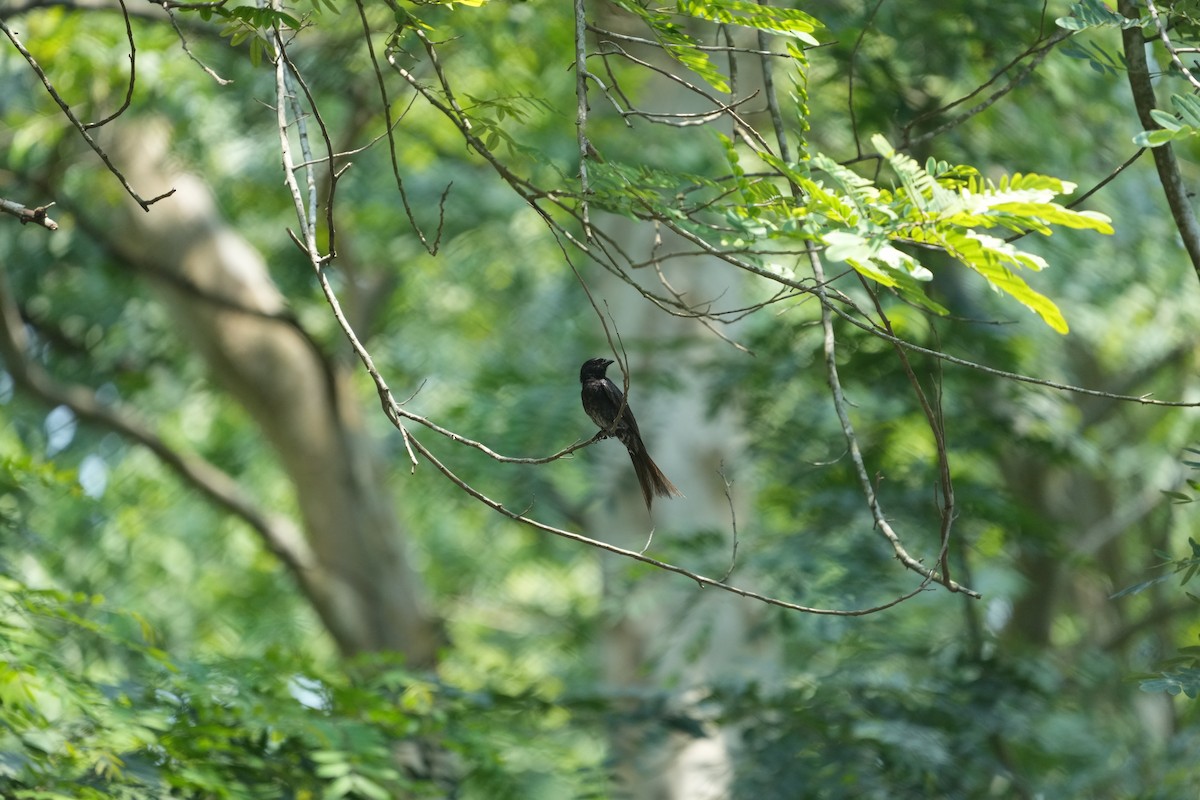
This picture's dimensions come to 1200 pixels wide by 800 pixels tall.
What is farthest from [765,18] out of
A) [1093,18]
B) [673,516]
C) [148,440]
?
[148,440]

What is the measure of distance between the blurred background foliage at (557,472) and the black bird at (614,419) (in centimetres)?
→ 42

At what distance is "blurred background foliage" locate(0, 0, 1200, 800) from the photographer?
3.50 m

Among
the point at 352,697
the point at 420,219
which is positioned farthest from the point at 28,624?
the point at 420,219

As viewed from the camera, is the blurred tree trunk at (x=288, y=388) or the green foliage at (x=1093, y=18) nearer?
the green foliage at (x=1093, y=18)

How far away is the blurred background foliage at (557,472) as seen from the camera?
3496 mm

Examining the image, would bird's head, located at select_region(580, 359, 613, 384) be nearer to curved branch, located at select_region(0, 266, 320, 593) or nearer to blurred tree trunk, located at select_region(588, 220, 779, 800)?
blurred tree trunk, located at select_region(588, 220, 779, 800)

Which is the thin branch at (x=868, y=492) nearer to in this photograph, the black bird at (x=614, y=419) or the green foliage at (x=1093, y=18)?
the black bird at (x=614, y=419)

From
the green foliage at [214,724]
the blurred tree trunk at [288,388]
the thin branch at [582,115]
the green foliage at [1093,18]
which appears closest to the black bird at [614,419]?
the thin branch at [582,115]

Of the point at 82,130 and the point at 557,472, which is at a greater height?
the point at 557,472

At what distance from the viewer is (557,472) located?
9.39 m

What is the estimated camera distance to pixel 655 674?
5.84m

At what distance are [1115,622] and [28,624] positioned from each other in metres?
8.58

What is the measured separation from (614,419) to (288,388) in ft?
13.7

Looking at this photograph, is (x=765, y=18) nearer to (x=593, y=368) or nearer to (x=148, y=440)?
(x=593, y=368)
